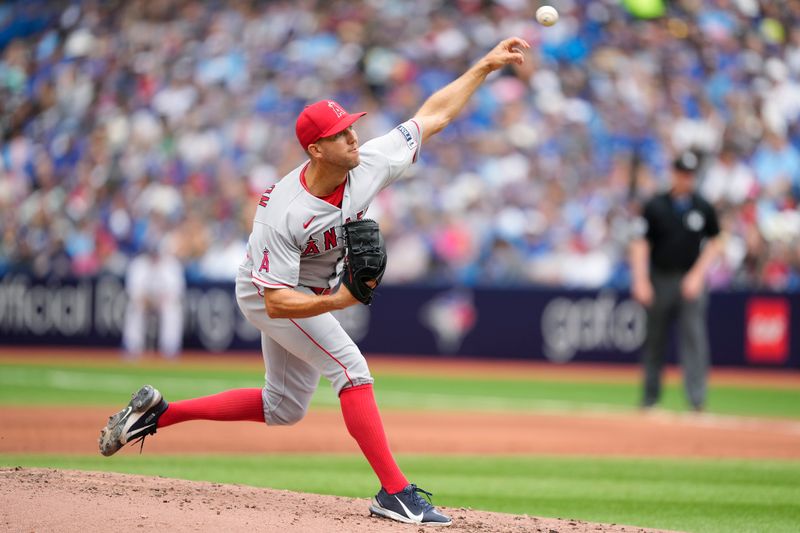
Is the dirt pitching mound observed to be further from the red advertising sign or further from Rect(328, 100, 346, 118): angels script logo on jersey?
the red advertising sign

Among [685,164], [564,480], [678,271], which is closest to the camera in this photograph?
[564,480]

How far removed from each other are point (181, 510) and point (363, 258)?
1365 mm

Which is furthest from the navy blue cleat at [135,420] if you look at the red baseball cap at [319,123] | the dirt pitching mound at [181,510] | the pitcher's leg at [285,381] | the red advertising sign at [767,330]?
the red advertising sign at [767,330]

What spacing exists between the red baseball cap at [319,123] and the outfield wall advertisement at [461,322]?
38.8 ft

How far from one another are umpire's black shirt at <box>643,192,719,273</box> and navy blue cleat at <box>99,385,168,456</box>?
662 centimetres

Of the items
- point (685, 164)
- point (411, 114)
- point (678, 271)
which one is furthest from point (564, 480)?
point (411, 114)

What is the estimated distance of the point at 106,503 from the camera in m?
5.03

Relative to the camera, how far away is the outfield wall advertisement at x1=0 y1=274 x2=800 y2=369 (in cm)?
1667

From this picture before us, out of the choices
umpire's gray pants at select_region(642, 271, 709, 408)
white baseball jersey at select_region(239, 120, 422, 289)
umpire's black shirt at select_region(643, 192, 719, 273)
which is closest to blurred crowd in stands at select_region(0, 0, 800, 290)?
umpire's black shirt at select_region(643, 192, 719, 273)

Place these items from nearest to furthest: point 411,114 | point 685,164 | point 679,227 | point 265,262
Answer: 1. point 265,262
2. point 685,164
3. point 679,227
4. point 411,114

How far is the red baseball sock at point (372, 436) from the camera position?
5.23 m

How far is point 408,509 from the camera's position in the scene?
16.8ft

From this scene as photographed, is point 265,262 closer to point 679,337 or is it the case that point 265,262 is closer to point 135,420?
point 135,420

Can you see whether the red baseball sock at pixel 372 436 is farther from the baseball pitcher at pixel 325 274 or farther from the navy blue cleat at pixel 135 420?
the navy blue cleat at pixel 135 420
